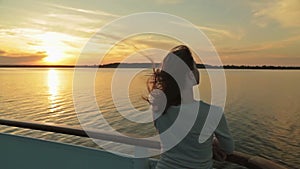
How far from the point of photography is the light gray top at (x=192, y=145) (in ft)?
3.38

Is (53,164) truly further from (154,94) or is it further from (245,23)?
(245,23)

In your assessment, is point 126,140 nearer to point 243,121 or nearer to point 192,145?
point 192,145

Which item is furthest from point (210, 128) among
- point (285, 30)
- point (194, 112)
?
point (285, 30)

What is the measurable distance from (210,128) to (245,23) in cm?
1718

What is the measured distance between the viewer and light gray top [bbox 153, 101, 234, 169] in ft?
3.38

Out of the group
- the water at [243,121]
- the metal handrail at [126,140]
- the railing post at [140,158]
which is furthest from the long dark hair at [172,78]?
the water at [243,121]

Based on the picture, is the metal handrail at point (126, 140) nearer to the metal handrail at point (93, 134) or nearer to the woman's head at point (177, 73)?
the metal handrail at point (93, 134)

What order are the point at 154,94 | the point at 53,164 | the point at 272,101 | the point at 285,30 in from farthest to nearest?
1. the point at 285,30
2. the point at 272,101
3. the point at 53,164
4. the point at 154,94

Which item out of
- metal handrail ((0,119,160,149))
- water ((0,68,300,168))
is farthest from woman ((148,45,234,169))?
→ water ((0,68,300,168))

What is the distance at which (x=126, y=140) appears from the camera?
4.40 feet

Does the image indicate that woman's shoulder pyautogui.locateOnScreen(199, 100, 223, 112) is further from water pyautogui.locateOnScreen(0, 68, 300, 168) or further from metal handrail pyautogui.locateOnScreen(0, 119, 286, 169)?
water pyautogui.locateOnScreen(0, 68, 300, 168)

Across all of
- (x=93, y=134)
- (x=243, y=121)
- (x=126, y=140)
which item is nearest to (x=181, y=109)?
(x=126, y=140)

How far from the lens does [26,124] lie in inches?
64.2

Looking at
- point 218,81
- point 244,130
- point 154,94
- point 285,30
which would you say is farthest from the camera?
point 285,30
